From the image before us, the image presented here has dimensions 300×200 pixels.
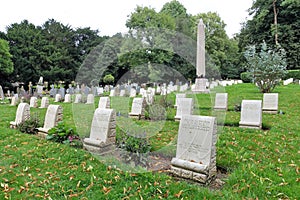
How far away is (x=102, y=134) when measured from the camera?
5117 mm

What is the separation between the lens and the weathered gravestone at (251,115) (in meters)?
6.51

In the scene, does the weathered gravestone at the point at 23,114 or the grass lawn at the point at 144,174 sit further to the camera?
the weathered gravestone at the point at 23,114

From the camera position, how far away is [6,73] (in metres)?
29.0

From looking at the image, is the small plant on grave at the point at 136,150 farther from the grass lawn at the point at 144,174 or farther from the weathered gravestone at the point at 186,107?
the weathered gravestone at the point at 186,107

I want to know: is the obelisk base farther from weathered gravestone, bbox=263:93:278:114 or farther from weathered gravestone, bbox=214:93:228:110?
weathered gravestone, bbox=263:93:278:114

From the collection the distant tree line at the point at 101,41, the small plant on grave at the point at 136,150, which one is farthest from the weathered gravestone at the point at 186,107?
the distant tree line at the point at 101,41

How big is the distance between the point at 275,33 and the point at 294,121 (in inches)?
1098

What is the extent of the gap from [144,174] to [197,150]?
926mm

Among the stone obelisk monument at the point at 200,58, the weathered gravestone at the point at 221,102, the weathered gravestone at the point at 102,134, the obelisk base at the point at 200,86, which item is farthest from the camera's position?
the stone obelisk monument at the point at 200,58

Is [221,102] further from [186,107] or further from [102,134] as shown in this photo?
[102,134]

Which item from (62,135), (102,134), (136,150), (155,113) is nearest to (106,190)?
(136,150)

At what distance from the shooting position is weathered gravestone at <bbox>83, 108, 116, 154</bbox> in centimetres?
488

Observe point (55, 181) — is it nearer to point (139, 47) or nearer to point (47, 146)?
point (47, 146)

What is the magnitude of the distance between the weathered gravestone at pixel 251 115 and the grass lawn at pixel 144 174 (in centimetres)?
71
